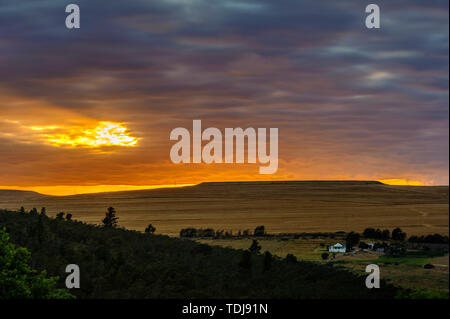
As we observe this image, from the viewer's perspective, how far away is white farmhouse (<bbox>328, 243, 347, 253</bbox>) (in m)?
114

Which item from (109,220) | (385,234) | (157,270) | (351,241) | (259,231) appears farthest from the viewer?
(259,231)

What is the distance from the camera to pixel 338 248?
388 ft

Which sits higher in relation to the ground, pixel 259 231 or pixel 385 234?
pixel 385 234

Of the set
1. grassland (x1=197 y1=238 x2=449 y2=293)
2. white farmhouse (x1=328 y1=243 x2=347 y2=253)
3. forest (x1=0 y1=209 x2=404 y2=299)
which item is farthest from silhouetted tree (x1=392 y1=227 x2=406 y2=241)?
forest (x1=0 y1=209 x2=404 y2=299)

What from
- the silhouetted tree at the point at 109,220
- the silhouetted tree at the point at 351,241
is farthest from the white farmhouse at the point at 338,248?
the silhouetted tree at the point at 109,220

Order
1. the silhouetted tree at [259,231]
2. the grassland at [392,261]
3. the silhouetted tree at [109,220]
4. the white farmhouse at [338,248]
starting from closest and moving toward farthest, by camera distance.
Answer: the grassland at [392,261]
the silhouetted tree at [109,220]
the white farmhouse at [338,248]
the silhouetted tree at [259,231]

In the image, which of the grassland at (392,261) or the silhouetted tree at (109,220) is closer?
the grassland at (392,261)

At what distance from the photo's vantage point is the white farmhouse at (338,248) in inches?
4490

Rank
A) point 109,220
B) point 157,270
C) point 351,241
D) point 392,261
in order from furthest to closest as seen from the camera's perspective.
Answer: point 351,241 → point 392,261 → point 109,220 → point 157,270

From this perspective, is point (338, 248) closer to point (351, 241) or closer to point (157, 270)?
point (351, 241)

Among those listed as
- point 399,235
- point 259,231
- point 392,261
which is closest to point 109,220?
point 392,261

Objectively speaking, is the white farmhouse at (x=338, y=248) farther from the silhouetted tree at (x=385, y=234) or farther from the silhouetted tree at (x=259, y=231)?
the silhouetted tree at (x=259, y=231)
